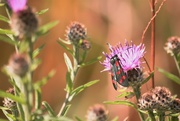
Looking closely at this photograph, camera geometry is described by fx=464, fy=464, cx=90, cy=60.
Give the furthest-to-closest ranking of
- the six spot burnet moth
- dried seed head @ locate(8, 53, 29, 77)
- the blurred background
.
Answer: the blurred background, the six spot burnet moth, dried seed head @ locate(8, 53, 29, 77)

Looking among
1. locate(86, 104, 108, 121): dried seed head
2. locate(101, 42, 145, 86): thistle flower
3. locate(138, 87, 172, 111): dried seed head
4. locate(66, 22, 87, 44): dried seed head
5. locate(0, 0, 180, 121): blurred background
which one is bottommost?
locate(0, 0, 180, 121): blurred background

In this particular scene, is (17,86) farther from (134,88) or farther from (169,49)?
(169,49)

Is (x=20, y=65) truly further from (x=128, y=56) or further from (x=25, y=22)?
(x=128, y=56)

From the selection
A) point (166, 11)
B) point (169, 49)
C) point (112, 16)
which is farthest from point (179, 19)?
point (169, 49)

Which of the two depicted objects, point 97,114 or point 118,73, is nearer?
point 97,114

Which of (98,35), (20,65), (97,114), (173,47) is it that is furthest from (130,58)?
(98,35)

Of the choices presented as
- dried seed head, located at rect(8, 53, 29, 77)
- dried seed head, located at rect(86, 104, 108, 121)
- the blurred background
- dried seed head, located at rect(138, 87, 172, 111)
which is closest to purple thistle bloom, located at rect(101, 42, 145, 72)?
dried seed head, located at rect(138, 87, 172, 111)

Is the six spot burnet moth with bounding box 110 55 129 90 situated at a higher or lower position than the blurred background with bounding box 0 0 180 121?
higher

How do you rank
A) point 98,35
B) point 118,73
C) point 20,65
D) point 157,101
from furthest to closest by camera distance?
point 98,35
point 118,73
point 157,101
point 20,65

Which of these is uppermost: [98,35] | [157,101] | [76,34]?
[76,34]

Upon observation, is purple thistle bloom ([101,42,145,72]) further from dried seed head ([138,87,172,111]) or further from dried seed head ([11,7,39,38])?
dried seed head ([11,7,39,38])
